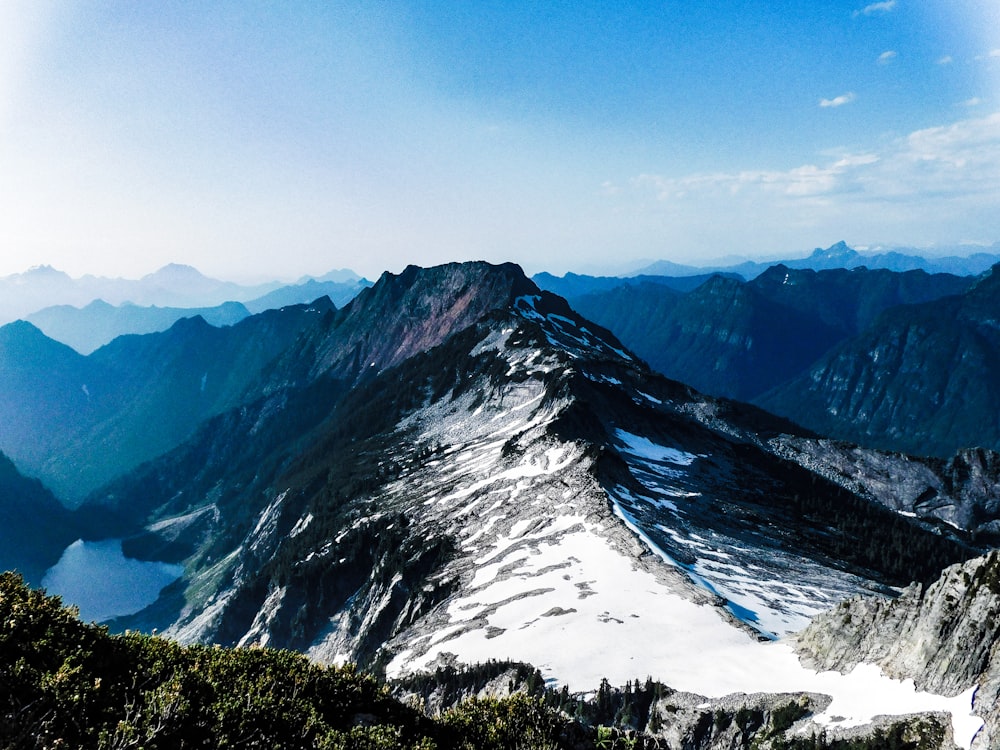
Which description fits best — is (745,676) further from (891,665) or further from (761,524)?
(761,524)

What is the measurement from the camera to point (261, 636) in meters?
119

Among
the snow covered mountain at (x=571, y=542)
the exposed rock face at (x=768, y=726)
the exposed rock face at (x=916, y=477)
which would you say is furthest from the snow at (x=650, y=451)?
the exposed rock face at (x=768, y=726)

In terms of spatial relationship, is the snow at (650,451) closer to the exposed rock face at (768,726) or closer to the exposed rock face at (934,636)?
the exposed rock face at (934,636)

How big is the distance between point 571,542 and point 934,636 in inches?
1885

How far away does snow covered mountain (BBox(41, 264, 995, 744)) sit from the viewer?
6356 centimetres

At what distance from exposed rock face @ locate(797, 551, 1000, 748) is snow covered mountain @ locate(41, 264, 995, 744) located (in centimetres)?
203

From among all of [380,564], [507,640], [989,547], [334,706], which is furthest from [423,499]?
[989,547]

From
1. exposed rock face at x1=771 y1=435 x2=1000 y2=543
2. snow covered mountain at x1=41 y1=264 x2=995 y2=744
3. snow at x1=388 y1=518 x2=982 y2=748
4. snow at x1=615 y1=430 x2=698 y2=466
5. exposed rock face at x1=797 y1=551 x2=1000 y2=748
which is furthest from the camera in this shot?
exposed rock face at x1=771 y1=435 x2=1000 y2=543

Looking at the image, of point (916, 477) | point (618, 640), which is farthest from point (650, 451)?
point (916, 477)

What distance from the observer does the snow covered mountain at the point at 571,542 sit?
63562mm

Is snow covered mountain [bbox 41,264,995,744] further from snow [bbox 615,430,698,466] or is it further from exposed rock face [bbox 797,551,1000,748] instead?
exposed rock face [bbox 797,551,1000,748]

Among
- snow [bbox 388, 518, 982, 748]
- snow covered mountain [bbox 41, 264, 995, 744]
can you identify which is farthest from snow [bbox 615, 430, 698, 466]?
snow [bbox 388, 518, 982, 748]

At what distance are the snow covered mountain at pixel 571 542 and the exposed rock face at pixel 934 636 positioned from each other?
80.0 inches

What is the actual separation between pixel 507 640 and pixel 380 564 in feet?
165
